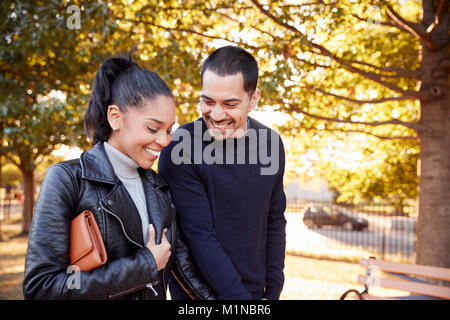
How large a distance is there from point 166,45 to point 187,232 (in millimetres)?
4995

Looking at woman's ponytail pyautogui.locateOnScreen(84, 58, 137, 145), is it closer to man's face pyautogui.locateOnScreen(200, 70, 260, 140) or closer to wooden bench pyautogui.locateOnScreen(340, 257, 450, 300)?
man's face pyautogui.locateOnScreen(200, 70, 260, 140)

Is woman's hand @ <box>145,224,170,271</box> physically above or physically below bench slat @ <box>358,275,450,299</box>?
above

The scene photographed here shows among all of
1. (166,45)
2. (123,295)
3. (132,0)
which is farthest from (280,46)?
(123,295)

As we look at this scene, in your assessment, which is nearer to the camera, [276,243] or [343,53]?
[276,243]

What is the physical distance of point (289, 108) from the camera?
6.12m

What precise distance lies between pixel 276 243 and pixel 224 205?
450mm

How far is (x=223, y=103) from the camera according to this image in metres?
2.11

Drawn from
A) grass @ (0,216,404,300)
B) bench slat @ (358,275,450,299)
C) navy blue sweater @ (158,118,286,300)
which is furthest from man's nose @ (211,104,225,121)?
grass @ (0,216,404,300)

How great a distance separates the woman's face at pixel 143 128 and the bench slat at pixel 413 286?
383 centimetres

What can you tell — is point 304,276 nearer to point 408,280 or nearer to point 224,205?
point 408,280

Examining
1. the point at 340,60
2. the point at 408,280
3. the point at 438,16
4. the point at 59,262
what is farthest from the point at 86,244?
the point at 438,16

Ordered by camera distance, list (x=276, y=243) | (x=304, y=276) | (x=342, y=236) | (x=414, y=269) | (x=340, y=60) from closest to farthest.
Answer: (x=276, y=243) → (x=414, y=269) → (x=340, y=60) → (x=304, y=276) → (x=342, y=236)

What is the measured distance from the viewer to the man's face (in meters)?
2.10

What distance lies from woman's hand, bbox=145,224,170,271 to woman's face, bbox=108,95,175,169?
12.4 inches
